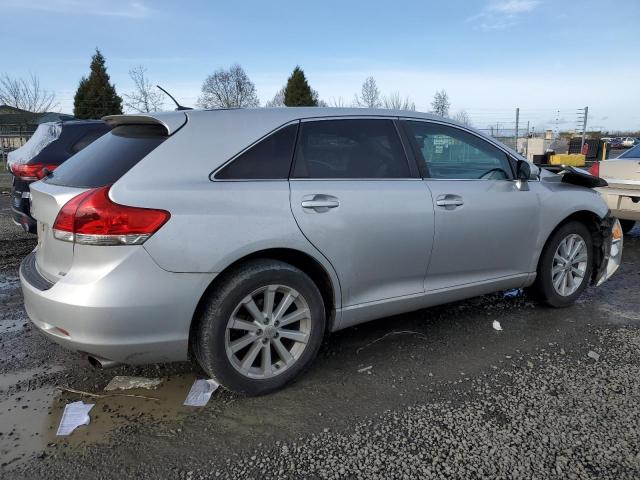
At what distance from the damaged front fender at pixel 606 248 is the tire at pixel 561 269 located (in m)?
0.09

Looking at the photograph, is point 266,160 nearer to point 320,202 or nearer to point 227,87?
point 320,202

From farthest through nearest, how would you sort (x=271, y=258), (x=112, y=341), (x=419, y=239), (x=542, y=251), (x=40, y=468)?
1. (x=542, y=251)
2. (x=419, y=239)
3. (x=271, y=258)
4. (x=112, y=341)
5. (x=40, y=468)

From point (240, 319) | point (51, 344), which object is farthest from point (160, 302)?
point (51, 344)

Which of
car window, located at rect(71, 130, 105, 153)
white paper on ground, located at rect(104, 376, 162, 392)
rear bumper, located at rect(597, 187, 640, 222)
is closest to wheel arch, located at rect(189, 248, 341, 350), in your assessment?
white paper on ground, located at rect(104, 376, 162, 392)

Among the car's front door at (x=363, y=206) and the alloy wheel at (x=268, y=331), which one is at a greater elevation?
the car's front door at (x=363, y=206)

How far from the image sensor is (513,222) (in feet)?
12.9

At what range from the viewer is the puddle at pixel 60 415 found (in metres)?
2.52

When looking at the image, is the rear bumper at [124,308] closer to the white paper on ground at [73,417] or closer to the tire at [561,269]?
the white paper on ground at [73,417]

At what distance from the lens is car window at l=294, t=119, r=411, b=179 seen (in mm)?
3152

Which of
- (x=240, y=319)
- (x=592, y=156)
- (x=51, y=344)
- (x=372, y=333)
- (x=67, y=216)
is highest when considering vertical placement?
(x=67, y=216)

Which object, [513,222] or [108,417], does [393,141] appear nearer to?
[513,222]

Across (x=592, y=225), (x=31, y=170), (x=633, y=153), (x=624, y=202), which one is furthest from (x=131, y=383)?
(x=633, y=153)

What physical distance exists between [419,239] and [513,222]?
3.22 ft

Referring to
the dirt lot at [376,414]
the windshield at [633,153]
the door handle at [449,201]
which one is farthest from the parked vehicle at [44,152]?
the windshield at [633,153]
